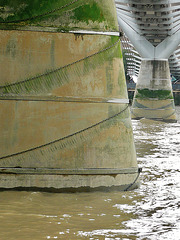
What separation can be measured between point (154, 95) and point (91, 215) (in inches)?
1222

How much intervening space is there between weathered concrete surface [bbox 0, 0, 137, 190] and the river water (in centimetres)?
31

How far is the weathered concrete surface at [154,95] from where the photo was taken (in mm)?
36312

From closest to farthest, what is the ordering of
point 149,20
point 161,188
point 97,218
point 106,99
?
point 97,218
point 106,99
point 161,188
point 149,20

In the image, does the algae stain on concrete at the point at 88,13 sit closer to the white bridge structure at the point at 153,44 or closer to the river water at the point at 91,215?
the river water at the point at 91,215

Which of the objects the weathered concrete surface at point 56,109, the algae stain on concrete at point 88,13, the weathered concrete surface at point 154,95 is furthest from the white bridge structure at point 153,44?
the weathered concrete surface at point 56,109

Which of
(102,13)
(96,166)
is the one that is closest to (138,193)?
(96,166)

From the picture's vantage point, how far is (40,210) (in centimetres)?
651

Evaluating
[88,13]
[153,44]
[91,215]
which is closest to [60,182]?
[91,215]

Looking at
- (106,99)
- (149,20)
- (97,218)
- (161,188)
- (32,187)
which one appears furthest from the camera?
(149,20)

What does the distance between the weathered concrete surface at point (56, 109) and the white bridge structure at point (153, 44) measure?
26.5 metres

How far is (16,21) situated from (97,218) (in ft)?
9.78

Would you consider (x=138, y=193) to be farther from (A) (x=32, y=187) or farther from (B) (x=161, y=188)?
(A) (x=32, y=187)

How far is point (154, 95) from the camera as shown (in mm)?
37000

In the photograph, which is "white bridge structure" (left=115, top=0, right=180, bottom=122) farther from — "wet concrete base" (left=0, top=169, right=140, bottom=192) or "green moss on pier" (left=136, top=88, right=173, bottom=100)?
"wet concrete base" (left=0, top=169, right=140, bottom=192)
